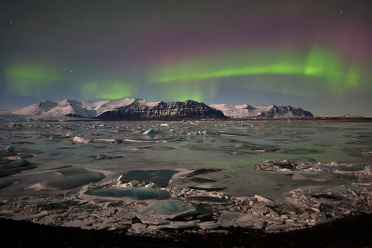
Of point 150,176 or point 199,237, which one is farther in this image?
point 150,176

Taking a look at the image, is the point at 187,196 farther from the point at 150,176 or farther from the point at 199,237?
the point at 150,176

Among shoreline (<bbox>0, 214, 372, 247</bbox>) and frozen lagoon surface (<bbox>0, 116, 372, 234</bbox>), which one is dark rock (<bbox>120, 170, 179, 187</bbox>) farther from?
shoreline (<bbox>0, 214, 372, 247</bbox>)

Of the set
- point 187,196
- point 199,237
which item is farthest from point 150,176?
point 199,237

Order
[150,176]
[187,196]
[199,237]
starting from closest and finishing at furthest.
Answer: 1. [199,237]
2. [187,196]
3. [150,176]

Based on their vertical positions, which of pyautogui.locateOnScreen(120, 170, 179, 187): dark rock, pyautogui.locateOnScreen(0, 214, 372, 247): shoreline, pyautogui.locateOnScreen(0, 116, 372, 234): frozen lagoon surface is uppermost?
pyautogui.locateOnScreen(0, 214, 372, 247): shoreline

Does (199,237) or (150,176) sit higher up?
(199,237)

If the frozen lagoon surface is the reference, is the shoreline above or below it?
above

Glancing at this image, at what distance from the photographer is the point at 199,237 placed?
3.98 m

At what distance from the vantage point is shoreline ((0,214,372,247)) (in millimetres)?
3035

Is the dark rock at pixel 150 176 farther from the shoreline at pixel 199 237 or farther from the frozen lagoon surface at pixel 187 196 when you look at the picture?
the shoreline at pixel 199 237

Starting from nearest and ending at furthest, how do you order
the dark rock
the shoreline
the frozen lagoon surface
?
the shoreline → the frozen lagoon surface → the dark rock

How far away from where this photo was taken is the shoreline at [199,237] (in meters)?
3.04

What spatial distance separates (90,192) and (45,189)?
1617 mm

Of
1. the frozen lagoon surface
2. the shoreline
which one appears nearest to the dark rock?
the frozen lagoon surface
